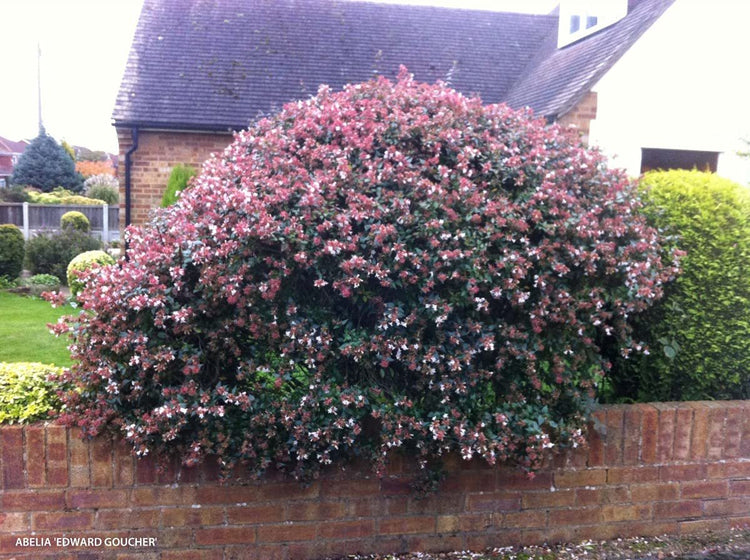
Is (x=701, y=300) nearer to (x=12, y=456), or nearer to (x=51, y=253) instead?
(x=12, y=456)

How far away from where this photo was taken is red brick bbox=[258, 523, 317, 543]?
3.10 m

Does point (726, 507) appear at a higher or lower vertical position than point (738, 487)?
lower

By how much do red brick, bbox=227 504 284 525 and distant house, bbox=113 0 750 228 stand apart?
7.26 metres

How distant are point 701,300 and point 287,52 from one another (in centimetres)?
1124

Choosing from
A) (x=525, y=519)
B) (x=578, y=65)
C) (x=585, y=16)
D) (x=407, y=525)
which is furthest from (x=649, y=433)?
(x=585, y=16)

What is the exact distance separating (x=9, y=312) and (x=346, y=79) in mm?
7325

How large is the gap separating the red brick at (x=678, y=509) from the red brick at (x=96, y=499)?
2770 millimetres

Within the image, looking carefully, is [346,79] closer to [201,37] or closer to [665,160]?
[201,37]

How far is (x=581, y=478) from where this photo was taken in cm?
337

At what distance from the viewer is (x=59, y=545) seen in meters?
2.99

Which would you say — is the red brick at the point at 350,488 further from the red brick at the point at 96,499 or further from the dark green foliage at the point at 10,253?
the dark green foliage at the point at 10,253

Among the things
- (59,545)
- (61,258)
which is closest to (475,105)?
(59,545)

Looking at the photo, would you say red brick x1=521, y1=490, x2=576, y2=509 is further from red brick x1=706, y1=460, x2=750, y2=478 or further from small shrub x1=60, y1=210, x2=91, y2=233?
small shrub x1=60, y1=210, x2=91, y2=233

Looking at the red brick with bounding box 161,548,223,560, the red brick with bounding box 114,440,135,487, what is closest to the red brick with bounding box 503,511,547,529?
the red brick with bounding box 161,548,223,560
